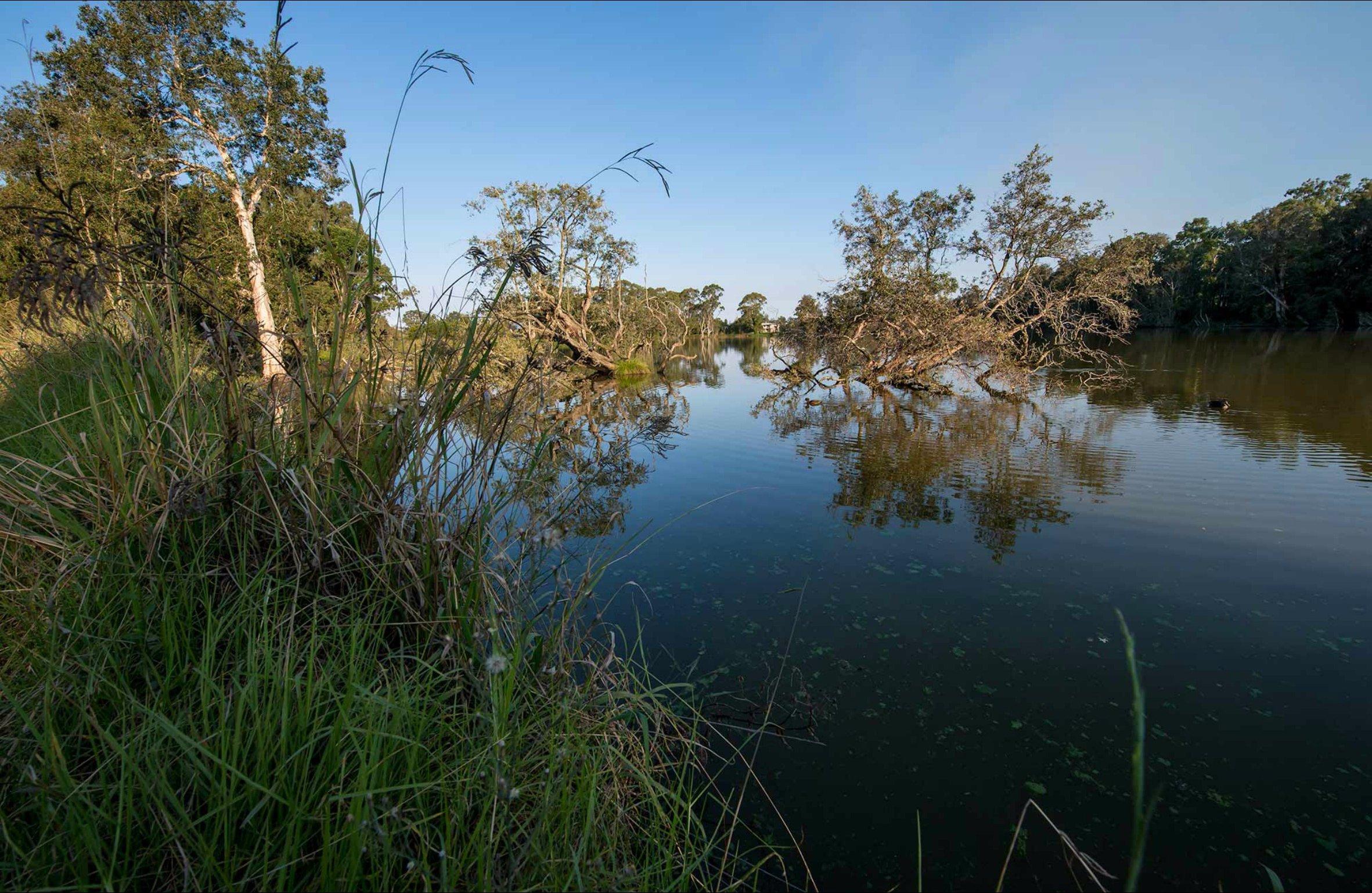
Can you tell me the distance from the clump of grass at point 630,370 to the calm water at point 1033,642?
16.5 metres

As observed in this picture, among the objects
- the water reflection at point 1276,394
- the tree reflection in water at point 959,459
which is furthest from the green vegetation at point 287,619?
the water reflection at point 1276,394

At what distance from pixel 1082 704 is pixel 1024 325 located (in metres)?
15.6

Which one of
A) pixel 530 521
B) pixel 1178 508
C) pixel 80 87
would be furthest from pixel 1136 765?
pixel 80 87

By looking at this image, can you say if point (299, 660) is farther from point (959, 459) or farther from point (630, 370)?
point (630, 370)

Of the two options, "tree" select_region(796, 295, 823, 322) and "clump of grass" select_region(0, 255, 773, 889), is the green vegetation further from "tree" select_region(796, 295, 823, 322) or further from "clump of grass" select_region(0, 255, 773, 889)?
"tree" select_region(796, 295, 823, 322)

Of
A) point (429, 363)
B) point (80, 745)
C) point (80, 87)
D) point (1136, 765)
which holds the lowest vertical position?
point (80, 745)

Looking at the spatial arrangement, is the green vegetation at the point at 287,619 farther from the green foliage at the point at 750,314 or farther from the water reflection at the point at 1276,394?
the green foliage at the point at 750,314

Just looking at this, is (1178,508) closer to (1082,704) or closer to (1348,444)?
(1082,704)

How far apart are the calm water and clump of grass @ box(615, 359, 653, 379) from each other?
16452 millimetres

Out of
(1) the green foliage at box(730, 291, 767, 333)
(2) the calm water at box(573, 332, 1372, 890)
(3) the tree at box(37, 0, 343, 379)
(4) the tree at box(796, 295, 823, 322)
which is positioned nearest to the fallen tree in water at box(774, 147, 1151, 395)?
(4) the tree at box(796, 295, 823, 322)

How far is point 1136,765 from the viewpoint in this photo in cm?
60

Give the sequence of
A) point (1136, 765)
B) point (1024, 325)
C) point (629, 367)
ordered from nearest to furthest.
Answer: point (1136, 765) → point (1024, 325) → point (629, 367)

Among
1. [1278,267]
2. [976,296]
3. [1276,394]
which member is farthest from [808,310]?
[1278,267]

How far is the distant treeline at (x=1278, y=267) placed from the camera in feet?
125
